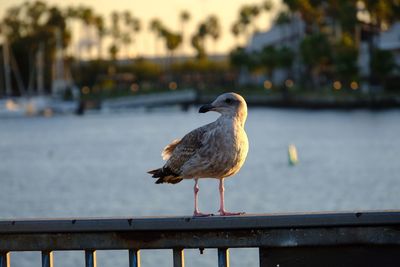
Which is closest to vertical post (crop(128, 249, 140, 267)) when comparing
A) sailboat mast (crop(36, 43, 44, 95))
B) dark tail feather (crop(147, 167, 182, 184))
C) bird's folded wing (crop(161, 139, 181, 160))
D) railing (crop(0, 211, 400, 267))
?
railing (crop(0, 211, 400, 267))

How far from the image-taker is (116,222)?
685cm

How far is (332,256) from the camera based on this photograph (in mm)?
6875

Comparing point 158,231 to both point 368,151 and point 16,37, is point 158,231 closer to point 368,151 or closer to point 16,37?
point 368,151

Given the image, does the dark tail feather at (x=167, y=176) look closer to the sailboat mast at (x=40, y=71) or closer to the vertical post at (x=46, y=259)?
the vertical post at (x=46, y=259)

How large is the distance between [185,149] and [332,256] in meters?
1.68

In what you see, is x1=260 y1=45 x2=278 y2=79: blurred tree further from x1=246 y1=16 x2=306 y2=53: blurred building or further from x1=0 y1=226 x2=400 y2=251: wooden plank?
x1=0 y1=226 x2=400 y2=251: wooden plank

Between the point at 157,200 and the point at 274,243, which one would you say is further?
the point at 157,200

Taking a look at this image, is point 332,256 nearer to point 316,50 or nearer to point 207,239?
point 207,239

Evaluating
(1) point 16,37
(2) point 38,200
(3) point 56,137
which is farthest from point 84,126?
(2) point 38,200

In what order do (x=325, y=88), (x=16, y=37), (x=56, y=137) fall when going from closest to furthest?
(x=56, y=137) → (x=325, y=88) → (x=16, y=37)

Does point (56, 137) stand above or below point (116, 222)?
below

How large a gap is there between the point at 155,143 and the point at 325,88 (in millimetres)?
59738

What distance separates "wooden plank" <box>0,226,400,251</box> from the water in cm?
1829

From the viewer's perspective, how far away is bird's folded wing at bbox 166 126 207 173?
26.3 feet
